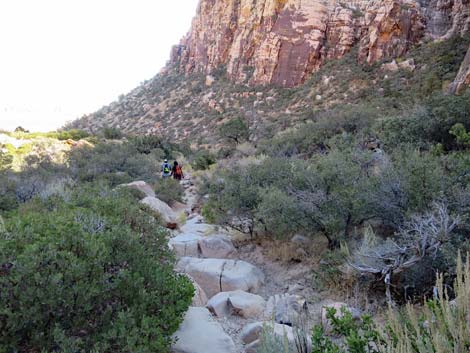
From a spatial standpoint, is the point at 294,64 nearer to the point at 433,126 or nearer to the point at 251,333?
the point at 433,126

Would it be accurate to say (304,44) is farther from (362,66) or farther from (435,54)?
(435,54)

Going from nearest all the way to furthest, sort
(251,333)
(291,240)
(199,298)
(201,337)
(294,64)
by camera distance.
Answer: (201,337), (251,333), (199,298), (291,240), (294,64)

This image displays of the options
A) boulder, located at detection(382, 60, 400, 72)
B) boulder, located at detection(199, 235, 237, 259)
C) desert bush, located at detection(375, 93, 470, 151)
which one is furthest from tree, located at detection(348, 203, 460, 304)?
boulder, located at detection(382, 60, 400, 72)

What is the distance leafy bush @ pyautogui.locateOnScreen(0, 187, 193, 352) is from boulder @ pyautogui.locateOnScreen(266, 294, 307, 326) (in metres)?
1.21

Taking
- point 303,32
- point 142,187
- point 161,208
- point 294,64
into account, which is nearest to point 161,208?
point 161,208

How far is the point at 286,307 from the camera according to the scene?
461 cm

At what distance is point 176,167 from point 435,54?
20.4 m

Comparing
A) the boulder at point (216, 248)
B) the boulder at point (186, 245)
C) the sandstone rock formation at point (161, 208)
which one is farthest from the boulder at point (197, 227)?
the boulder at point (216, 248)

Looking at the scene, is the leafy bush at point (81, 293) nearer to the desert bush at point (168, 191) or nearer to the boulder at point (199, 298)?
the boulder at point (199, 298)

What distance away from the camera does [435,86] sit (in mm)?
21391

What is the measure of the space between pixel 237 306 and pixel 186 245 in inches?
117

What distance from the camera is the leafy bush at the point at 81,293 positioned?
9.26 ft

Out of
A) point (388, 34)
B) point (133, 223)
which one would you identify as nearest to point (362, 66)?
point (388, 34)

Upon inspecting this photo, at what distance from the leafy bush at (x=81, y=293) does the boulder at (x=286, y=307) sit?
1.21 m
